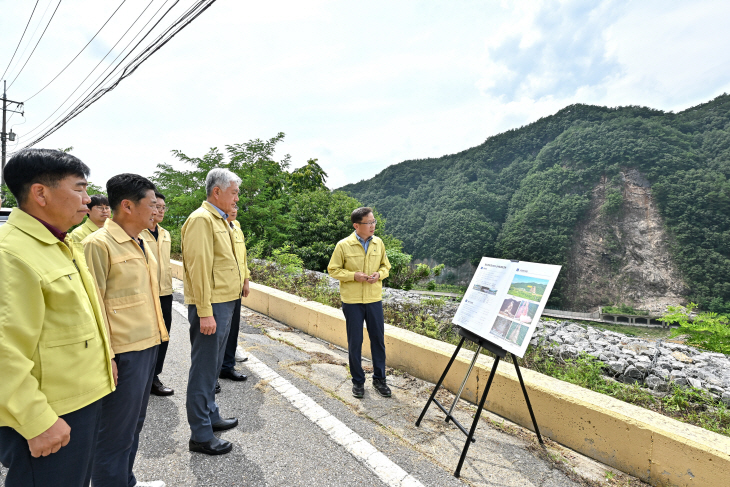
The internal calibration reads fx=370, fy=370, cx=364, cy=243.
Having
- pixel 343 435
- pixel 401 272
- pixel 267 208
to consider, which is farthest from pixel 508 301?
pixel 401 272

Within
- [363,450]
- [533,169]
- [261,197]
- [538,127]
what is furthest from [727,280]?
[363,450]

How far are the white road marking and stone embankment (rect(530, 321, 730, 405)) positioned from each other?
253 cm

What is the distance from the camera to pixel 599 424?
2.67m

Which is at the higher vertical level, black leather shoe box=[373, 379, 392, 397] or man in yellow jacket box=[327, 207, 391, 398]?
man in yellow jacket box=[327, 207, 391, 398]

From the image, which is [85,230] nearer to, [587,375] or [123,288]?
[123,288]

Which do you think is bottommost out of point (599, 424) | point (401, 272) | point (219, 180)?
point (401, 272)

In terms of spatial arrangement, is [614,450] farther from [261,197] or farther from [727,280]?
[727,280]

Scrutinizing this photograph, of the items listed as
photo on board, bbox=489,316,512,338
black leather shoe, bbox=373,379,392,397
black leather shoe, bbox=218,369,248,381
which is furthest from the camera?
black leather shoe, bbox=218,369,248,381

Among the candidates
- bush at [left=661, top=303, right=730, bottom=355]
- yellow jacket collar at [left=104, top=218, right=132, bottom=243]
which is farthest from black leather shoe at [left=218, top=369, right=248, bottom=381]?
bush at [left=661, top=303, right=730, bottom=355]

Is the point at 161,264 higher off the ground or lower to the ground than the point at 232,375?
higher

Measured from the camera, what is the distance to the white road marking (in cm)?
241

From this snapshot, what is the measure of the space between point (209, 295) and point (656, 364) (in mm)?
4312

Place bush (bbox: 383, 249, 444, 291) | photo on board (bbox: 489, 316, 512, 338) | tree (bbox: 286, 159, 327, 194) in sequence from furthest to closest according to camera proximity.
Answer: tree (bbox: 286, 159, 327, 194)
bush (bbox: 383, 249, 444, 291)
photo on board (bbox: 489, 316, 512, 338)

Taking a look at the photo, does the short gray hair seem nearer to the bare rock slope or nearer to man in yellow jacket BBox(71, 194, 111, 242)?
man in yellow jacket BBox(71, 194, 111, 242)
